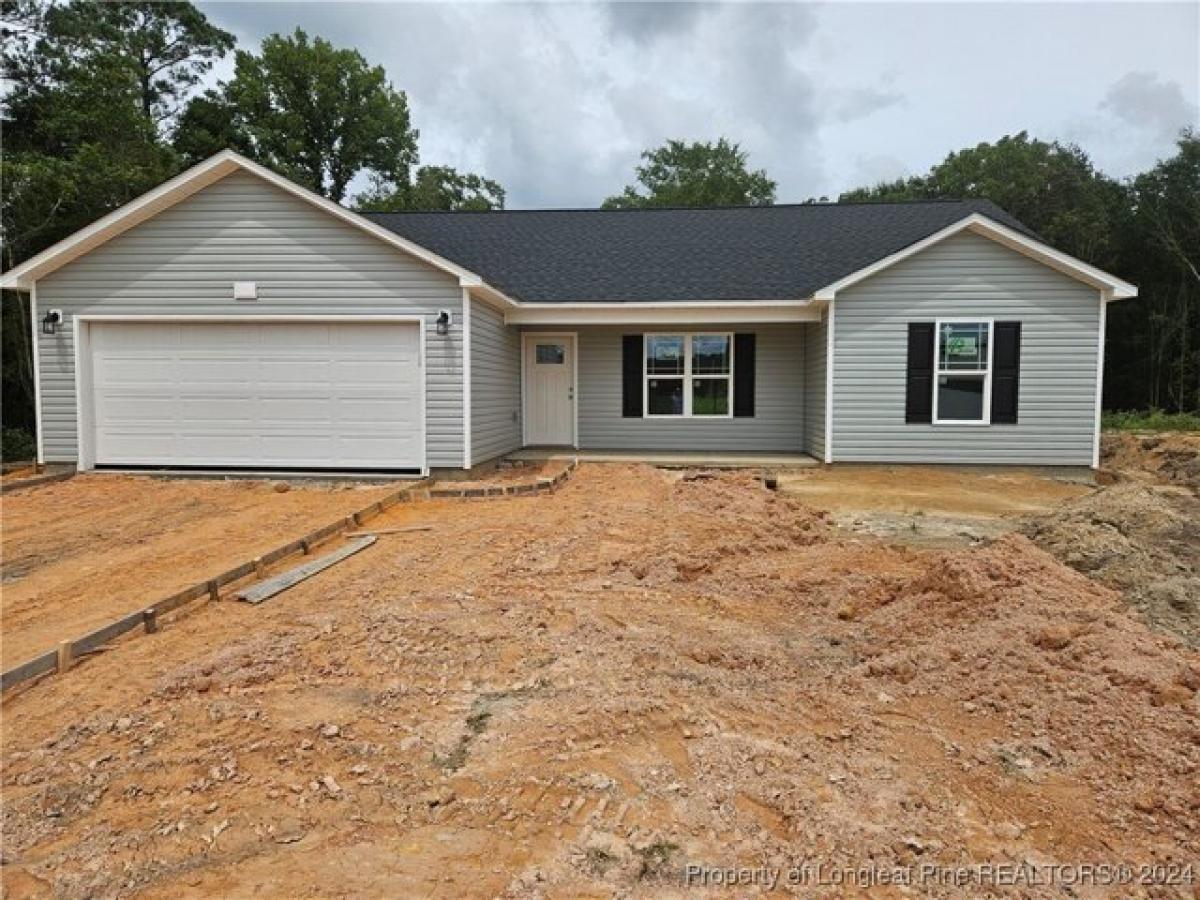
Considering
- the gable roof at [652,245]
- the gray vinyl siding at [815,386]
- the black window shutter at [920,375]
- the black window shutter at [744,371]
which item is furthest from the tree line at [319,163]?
the black window shutter at [920,375]

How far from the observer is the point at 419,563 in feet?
20.4

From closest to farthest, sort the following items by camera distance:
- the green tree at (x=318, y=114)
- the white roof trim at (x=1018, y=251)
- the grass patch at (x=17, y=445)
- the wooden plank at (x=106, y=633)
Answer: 1. the wooden plank at (x=106, y=633)
2. the white roof trim at (x=1018, y=251)
3. the grass patch at (x=17, y=445)
4. the green tree at (x=318, y=114)

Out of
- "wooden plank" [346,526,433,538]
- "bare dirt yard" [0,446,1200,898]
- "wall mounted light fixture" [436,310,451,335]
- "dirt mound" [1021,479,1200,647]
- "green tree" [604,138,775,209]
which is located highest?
"green tree" [604,138,775,209]

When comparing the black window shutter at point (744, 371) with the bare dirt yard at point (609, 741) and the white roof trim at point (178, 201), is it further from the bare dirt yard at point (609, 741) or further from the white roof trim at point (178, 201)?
the bare dirt yard at point (609, 741)

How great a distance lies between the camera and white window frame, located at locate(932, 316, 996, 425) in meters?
11.4

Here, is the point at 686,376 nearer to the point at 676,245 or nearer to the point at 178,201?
the point at 676,245

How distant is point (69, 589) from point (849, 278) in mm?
10414

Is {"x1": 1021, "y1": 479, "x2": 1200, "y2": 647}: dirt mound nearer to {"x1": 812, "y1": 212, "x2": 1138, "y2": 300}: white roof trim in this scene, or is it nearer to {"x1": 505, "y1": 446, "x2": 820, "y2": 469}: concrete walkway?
{"x1": 812, "y1": 212, "x2": 1138, "y2": 300}: white roof trim

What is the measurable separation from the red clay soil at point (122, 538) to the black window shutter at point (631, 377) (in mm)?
5336

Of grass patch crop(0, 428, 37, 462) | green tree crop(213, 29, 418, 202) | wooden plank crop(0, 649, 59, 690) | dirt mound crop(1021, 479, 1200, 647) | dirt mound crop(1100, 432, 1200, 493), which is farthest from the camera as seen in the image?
green tree crop(213, 29, 418, 202)

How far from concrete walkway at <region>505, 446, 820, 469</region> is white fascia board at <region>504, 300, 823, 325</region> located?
2270 mm

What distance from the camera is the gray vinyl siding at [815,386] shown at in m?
12.2

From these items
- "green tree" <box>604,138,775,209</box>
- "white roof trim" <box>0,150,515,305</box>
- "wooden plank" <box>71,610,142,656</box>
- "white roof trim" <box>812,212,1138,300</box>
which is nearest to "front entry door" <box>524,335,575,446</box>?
"white roof trim" <box>0,150,515,305</box>

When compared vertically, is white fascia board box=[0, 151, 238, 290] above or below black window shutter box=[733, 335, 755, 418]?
above
